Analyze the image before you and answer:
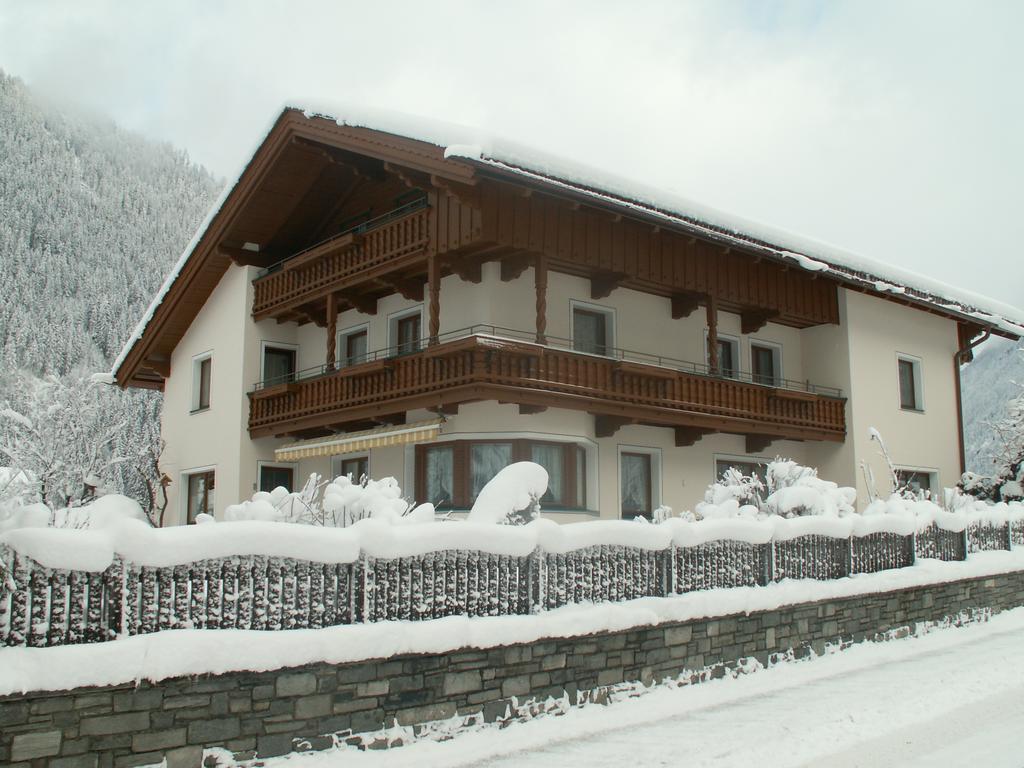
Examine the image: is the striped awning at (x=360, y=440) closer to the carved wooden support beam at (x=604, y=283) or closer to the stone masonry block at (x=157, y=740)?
the carved wooden support beam at (x=604, y=283)

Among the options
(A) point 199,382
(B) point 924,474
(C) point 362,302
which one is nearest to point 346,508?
(C) point 362,302

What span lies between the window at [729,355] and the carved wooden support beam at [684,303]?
1.63 m

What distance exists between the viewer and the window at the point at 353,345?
19641mm

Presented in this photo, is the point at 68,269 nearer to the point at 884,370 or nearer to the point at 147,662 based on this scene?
the point at 884,370

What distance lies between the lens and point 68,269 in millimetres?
87500

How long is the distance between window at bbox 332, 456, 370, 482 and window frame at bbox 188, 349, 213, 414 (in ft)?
12.3

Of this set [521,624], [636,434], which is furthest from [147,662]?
[636,434]

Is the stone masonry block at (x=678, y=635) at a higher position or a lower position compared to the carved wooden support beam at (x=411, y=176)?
lower

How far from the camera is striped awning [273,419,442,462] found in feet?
52.3

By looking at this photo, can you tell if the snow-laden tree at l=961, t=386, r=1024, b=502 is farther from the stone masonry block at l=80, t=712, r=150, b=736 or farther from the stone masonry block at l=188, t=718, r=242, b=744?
the stone masonry block at l=80, t=712, r=150, b=736

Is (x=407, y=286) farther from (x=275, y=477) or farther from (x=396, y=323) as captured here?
(x=275, y=477)

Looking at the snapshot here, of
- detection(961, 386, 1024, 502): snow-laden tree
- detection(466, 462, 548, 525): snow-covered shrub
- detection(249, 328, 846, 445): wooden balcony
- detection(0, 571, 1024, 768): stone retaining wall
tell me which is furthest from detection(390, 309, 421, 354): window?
detection(961, 386, 1024, 502): snow-laden tree

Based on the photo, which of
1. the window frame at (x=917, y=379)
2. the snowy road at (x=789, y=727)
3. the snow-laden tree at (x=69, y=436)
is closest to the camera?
the snowy road at (x=789, y=727)

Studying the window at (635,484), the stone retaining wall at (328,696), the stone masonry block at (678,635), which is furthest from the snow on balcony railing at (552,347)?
the stone retaining wall at (328,696)
